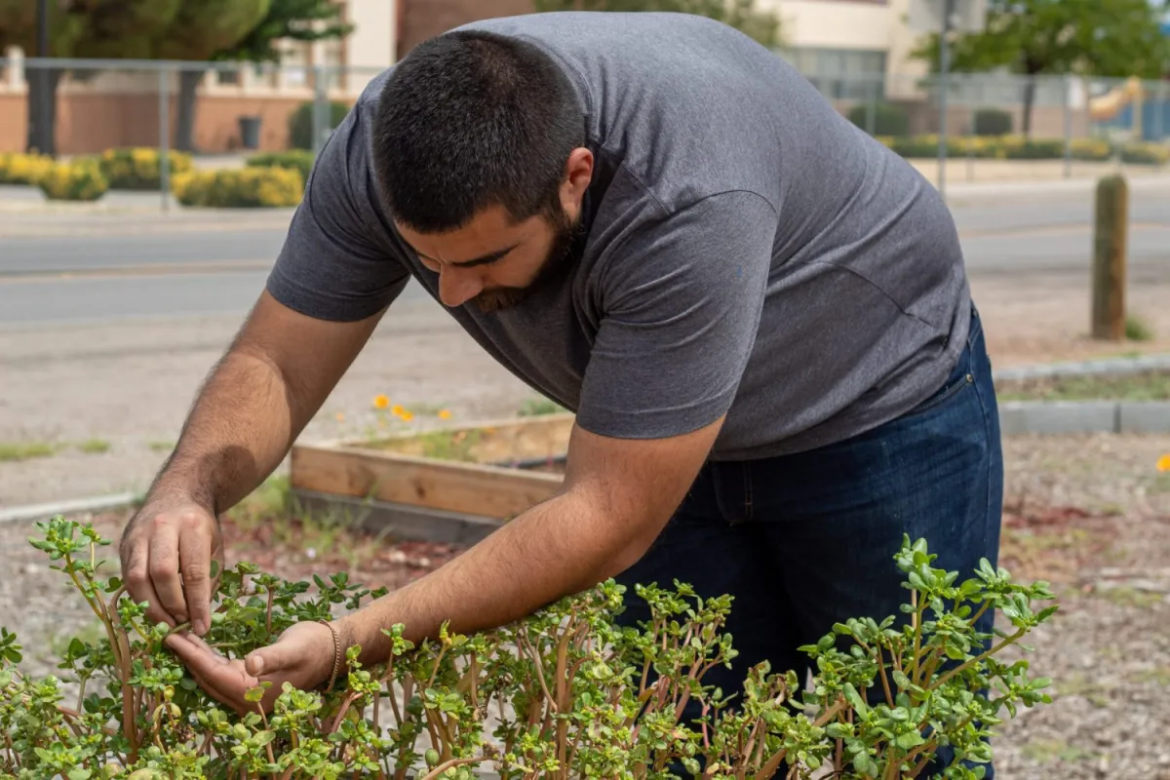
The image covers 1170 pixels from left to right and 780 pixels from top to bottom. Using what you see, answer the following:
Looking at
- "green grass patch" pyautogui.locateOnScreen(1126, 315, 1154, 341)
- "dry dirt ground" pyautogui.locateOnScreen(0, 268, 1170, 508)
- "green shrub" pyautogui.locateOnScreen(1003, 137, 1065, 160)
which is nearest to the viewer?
"dry dirt ground" pyautogui.locateOnScreen(0, 268, 1170, 508)

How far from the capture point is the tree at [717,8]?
115 ft

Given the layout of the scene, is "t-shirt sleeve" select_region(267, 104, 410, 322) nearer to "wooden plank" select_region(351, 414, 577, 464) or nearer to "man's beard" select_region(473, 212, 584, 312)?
"man's beard" select_region(473, 212, 584, 312)

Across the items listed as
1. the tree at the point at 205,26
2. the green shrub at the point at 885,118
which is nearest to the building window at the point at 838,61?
the green shrub at the point at 885,118

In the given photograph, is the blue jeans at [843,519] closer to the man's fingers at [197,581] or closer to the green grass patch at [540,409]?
the man's fingers at [197,581]

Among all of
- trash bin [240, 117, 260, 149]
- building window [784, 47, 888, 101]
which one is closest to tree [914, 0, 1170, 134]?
building window [784, 47, 888, 101]

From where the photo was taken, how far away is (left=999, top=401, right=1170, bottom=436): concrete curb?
25.8 ft

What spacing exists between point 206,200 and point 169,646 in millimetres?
20823

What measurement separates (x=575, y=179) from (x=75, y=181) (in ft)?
70.3

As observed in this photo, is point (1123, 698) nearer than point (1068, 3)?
Yes

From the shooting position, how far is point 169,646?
2051 millimetres

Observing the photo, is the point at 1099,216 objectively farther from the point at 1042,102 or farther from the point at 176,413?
the point at 1042,102

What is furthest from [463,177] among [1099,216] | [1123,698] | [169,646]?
[1099,216]

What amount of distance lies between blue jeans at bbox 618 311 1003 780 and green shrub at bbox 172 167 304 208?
19.6m

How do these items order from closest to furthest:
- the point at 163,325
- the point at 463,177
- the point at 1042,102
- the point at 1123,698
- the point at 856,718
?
1. the point at 463,177
2. the point at 856,718
3. the point at 1123,698
4. the point at 163,325
5. the point at 1042,102
